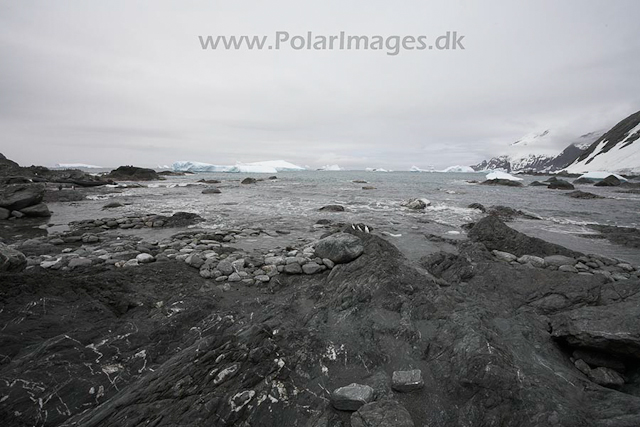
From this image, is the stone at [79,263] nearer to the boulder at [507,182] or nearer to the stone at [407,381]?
the stone at [407,381]

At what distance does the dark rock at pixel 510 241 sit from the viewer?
7855 mm

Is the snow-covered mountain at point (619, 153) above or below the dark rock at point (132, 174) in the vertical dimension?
above

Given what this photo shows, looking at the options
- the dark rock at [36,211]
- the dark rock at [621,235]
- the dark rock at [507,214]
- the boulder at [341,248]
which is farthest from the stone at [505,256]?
the dark rock at [36,211]

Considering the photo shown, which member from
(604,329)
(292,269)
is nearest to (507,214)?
(604,329)

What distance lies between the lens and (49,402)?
2.74 metres

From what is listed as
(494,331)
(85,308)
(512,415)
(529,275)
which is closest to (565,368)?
(494,331)

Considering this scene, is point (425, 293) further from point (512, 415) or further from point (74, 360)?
point (74, 360)

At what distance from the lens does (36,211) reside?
12922 millimetres

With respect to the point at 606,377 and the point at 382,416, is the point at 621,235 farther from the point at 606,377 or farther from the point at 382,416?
the point at 382,416

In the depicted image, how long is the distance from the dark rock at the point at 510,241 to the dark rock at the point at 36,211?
18959 millimetres

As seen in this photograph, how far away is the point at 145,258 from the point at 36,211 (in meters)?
11.2

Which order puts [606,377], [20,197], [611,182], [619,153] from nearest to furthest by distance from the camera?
1. [606,377]
2. [20,197]
3. [611,182]
4. [619,153]

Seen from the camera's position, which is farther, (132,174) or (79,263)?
(132,174)

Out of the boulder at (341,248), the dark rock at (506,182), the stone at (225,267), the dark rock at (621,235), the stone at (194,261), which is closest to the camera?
the boulder at (341,248)
